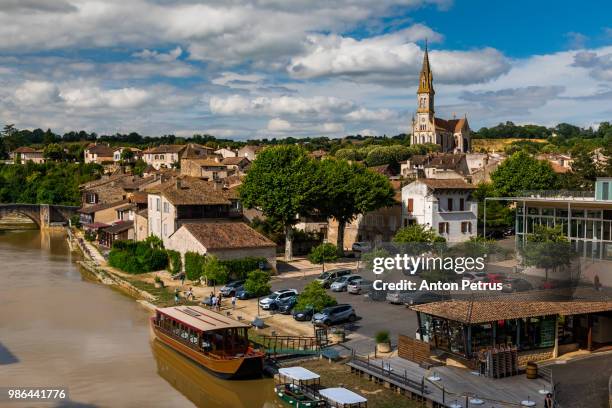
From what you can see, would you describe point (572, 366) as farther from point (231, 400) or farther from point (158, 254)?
point (158, 254)

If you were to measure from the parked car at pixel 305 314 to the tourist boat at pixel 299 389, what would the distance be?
9.27 metres

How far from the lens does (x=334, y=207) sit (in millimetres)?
57500

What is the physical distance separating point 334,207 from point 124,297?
20381mm

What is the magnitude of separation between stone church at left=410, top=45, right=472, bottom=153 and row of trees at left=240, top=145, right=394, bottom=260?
103641mm

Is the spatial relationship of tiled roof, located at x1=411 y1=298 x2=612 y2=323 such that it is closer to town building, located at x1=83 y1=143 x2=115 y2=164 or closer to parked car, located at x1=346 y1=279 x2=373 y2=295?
parked car, located at x1=346 y1=279 x2=373 y2=295

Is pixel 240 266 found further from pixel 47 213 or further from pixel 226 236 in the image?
pixel 47 213

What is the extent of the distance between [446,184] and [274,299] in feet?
86.8

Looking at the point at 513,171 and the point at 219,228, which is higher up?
the point at 513,171

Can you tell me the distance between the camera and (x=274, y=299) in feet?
124

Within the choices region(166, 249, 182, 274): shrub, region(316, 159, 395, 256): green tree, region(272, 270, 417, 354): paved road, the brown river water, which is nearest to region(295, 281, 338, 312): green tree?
region(272, 270, 417, 354): paved road

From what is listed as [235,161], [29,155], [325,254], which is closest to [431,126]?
[235,161]

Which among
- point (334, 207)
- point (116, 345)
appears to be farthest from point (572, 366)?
point (334, 207)

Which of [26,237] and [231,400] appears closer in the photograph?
[231,400]

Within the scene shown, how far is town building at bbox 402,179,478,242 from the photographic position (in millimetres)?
57812
